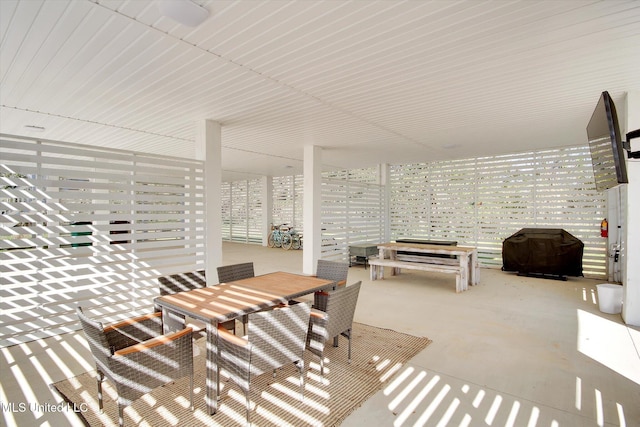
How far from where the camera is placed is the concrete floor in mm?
2268

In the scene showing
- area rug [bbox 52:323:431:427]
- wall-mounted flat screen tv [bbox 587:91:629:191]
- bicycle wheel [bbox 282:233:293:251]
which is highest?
wall-mounted flat screen tv [bbox 587:91:629:191]

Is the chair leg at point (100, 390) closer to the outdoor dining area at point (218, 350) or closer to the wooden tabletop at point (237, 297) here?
the outdoor dining area at point (218, 350)

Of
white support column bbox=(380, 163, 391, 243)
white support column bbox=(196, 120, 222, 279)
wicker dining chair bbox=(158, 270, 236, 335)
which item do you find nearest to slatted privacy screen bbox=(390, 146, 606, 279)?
white support column bbox=(380, 163, 391, 243)

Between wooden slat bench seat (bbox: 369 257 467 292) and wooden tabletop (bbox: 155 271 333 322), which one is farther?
wooden slat bench seat (bbox: 369 257 467 292)

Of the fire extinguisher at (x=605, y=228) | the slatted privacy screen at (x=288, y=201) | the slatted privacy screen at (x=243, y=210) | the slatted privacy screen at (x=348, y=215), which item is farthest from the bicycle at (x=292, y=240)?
the fire extinguisher at (x=605, y=228)

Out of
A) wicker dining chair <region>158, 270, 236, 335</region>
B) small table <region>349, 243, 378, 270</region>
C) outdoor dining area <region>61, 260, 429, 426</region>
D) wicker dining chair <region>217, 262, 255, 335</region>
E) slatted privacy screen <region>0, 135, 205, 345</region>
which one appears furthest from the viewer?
small table <region>349, 243, 378, 270</region>

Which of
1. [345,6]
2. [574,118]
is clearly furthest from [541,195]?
[345,6]

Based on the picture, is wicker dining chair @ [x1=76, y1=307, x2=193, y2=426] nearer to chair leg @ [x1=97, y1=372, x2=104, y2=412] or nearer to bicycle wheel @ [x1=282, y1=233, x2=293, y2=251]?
chair leg @ [x1=97, y1=372, x2=104, y2=412]

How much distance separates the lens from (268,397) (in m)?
2.47

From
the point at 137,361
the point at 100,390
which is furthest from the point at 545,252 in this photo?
the point at 100,390

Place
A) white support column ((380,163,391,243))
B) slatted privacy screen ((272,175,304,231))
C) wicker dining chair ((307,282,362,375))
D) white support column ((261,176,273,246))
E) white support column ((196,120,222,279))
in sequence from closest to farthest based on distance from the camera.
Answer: wicker dining chair ((307,282,362,375)) < white support column ((196,120,222,279)) < white support column ((380,163,391,243)) < slatted privacy screen ((272,175,304,231)) < white support column ((261,176,273,246))

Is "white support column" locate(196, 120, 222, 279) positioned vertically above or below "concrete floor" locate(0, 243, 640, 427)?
above

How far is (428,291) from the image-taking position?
230 inches

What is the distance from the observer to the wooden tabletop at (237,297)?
7.83 ft
